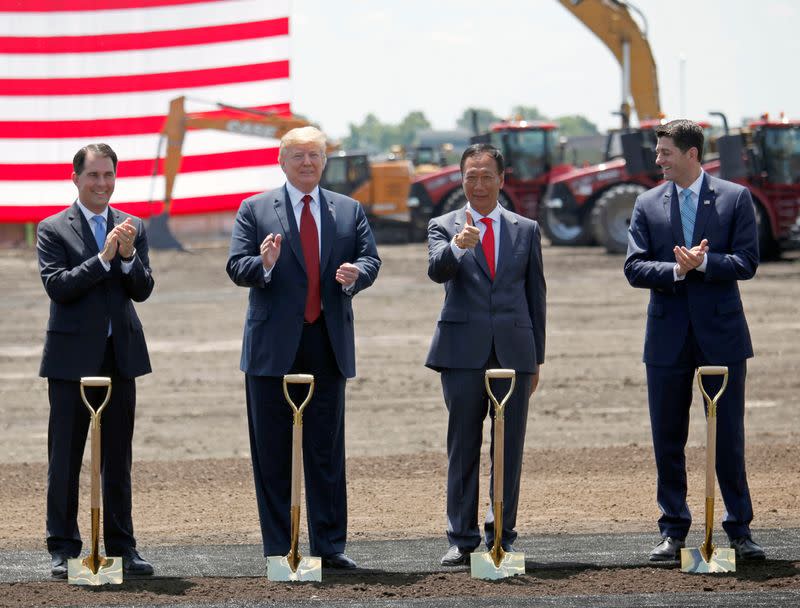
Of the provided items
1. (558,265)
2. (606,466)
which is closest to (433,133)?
(558,265)

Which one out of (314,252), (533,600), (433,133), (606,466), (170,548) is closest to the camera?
(533,600)

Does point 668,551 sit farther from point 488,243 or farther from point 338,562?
point 488,243

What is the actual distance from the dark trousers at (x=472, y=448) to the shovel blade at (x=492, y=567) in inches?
8.5

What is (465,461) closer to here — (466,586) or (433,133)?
(466,586)

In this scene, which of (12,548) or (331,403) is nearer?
(331,403)

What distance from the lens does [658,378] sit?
622 cm

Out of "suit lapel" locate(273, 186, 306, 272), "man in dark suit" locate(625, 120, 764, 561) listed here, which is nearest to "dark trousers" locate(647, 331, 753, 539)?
"man in dark suit" locate(625, 120, 764, 561)

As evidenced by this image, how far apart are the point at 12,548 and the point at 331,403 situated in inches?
77.6

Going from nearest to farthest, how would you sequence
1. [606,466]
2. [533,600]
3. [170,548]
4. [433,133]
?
[533,600]
[170,548]
[606,466]
[433,133]

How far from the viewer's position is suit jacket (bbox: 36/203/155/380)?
233 inches

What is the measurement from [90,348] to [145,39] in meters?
1.24

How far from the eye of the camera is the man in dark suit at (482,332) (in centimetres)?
609

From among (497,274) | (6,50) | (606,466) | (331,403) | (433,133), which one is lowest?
(606,466)

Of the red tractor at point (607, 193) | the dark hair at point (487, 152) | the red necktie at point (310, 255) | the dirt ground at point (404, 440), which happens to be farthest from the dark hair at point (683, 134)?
the red tractor at point (607, 193)
